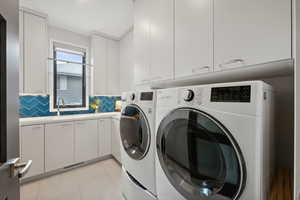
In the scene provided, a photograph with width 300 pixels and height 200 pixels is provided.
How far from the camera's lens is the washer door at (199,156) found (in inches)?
25.0

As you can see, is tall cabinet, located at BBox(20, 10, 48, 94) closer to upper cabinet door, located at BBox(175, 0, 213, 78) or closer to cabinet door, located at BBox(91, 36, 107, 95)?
cabinet door, located at BBox(91, 36, 107, 95)

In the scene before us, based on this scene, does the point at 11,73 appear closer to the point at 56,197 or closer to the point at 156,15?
the point at 156,15

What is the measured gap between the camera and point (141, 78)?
5.68ft

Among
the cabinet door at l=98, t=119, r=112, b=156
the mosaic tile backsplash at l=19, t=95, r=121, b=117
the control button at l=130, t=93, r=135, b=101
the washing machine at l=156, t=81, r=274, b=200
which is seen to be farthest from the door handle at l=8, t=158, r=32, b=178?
the mosaic tile backsplash at l=19, t=95, r=121, b=117

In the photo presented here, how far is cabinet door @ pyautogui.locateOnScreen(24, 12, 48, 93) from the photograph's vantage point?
2.09 metres

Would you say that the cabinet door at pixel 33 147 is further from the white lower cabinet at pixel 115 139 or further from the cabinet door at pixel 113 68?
the cabinet door at pixel 113 68

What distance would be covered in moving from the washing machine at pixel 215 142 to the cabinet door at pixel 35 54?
7.25 feet

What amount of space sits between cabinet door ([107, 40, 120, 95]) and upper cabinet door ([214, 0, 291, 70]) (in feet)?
8.08

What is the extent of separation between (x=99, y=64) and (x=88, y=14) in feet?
2.99

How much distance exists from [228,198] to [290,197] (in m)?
0.31

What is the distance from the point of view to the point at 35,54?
2182 millimetres

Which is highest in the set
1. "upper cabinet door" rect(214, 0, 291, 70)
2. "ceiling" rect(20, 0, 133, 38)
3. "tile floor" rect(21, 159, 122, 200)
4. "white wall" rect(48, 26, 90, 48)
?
"ceiling" rect(20, 0, 133, 38)

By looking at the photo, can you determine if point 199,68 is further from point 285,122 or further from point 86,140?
point 86,140

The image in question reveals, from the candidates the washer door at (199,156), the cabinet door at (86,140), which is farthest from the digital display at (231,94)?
the cabinet door at (86,140)
